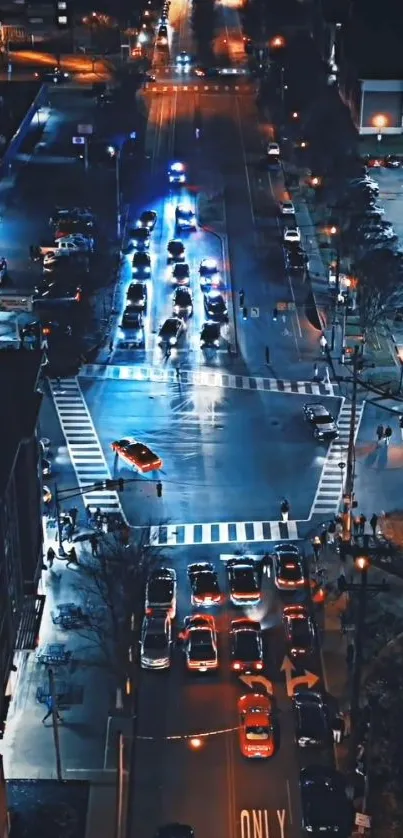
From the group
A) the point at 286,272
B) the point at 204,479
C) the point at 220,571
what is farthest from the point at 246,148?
the point at 220,571

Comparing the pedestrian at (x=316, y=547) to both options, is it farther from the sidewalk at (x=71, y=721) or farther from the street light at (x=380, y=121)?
the street light at (x=380, y=121)

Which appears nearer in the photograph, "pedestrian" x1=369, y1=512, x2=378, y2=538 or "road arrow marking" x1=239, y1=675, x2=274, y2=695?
"road arrow marking" x1=239, y1=675, x2=274, y2=695

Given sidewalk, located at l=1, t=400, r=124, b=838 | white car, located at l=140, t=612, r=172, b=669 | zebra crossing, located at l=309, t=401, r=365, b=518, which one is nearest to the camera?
sidewalk, located at l=1, t=400, r=124, b=838

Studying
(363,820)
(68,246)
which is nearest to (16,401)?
(363,820)

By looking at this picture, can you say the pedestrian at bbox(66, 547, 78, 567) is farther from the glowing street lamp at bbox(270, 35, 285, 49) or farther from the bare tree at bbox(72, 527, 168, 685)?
the glowing street lamp at bbox(270, 35, 285, 49)

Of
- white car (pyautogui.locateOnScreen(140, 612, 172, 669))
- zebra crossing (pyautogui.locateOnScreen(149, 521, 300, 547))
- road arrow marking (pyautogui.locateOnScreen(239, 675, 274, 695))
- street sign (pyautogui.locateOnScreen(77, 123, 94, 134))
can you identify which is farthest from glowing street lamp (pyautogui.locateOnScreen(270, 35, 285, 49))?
road arrow marking (pyautogui.locateOnScreen(239, 675, 274, 695))

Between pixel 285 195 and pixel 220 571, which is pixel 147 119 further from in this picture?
pixel 220 571

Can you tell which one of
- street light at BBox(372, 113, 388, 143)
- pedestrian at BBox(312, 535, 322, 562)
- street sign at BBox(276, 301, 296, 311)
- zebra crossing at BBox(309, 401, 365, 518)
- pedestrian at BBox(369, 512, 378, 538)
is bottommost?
pedestrian at BBox(312, 535, 322, 562)
